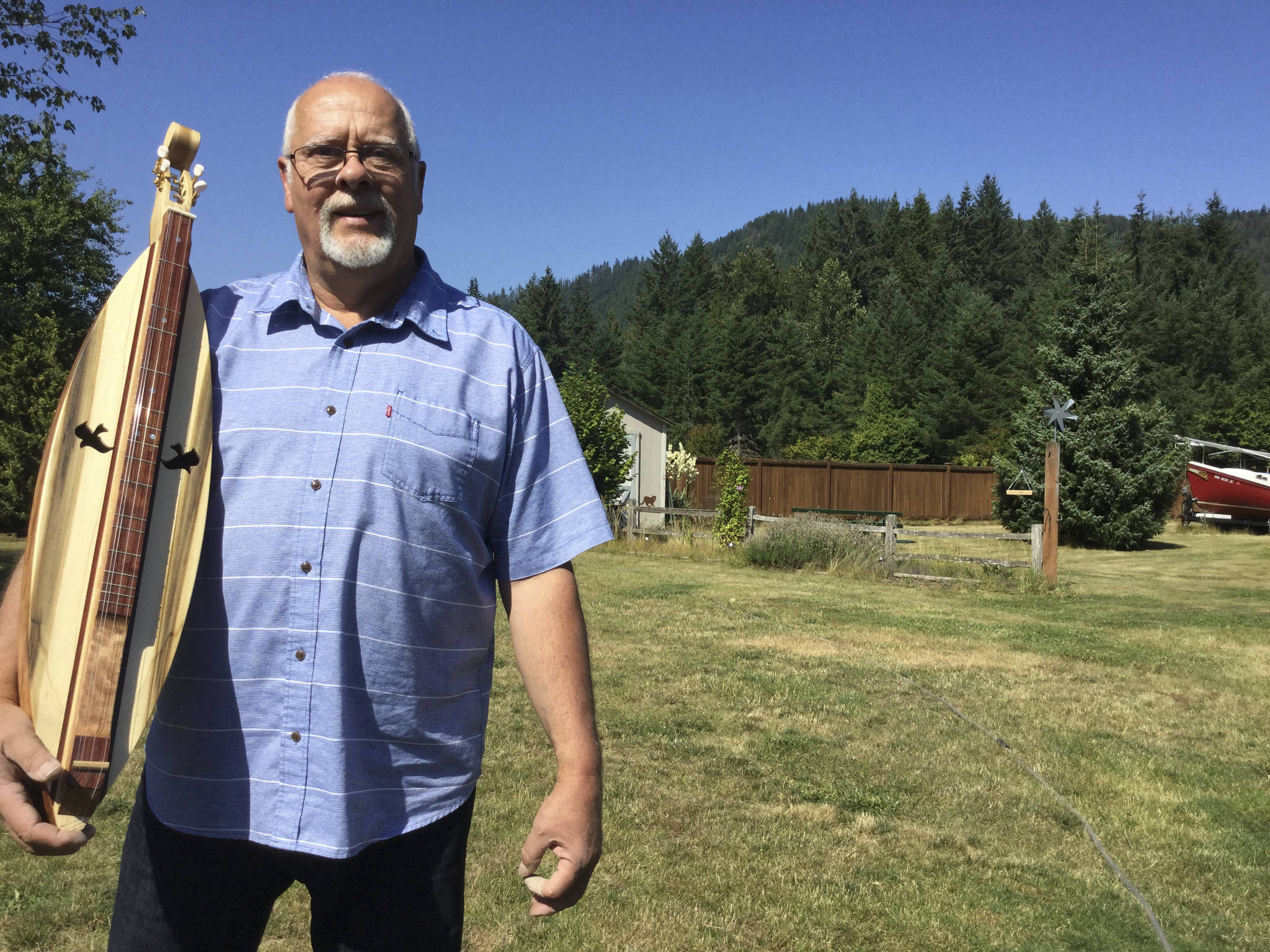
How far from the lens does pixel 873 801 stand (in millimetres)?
5094

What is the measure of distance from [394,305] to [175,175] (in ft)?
1.37

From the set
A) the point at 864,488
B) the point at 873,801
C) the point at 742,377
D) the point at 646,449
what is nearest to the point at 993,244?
the point at 742,377

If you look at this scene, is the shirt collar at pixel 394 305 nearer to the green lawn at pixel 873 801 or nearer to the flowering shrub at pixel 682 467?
the green lawn at pixel 873 801

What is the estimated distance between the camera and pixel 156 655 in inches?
60.3

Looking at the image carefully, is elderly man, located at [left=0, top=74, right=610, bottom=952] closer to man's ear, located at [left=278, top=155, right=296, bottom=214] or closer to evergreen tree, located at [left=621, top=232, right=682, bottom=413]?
man's ear, located at [left=278, top=155, right=296, bottom=214]

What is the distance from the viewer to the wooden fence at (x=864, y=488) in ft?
108

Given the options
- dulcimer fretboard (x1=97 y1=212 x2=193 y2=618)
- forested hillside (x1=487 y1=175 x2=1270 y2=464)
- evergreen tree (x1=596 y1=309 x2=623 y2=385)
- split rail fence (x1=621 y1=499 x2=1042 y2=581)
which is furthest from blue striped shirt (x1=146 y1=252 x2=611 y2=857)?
evergreen tree (x1=596 y1=309 x2=623 y2=385)

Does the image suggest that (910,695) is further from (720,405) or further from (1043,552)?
(720,405)

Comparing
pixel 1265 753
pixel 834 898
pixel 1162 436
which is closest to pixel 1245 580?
pixel 1162 436

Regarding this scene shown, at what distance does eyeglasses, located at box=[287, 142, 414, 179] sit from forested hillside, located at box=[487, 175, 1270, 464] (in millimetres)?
25926

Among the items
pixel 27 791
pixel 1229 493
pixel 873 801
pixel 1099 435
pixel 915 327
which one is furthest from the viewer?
pixel 915 327

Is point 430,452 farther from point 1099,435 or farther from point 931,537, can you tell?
point 1099,435

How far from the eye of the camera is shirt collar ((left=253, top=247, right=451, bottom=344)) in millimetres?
1754

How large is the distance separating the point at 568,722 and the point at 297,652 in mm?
475
